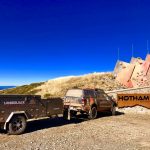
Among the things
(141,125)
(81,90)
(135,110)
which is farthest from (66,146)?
(135,110)

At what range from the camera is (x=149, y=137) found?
13797 mm

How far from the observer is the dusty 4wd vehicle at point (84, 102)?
1936cm

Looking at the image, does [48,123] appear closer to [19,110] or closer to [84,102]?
[84,102]

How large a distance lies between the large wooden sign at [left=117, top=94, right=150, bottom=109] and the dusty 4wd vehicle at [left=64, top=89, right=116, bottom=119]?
4414 millimetres

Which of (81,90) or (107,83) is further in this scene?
(107,83)

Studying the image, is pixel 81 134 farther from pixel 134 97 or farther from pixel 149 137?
pixel 134 97

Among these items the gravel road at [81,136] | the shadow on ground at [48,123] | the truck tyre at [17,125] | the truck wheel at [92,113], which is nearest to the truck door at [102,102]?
the truck wheel at [92,113]

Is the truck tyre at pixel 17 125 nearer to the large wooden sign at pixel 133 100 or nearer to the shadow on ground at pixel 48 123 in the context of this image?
the shadow on ground at pixel 48 123

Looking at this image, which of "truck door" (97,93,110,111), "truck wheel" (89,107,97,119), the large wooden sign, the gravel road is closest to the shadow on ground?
the gravel road

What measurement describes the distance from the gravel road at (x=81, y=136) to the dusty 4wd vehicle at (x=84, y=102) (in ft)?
4.00

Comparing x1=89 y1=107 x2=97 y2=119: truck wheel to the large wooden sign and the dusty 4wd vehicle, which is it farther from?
the large wooden sign

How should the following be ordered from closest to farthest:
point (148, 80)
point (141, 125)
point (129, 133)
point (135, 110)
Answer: point (129, 133), point (141, 125), point (135, 110), point (148, 80)

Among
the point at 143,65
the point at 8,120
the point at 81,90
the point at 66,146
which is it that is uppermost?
the point at 143,65

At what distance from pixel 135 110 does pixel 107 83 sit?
2198 centimetres
